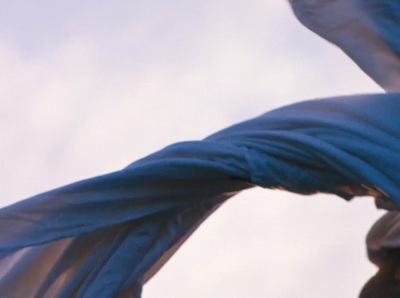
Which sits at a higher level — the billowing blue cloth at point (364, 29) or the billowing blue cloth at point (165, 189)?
the billowing blue cloth at point (364, 29)

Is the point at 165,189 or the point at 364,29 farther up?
the point at 364,29

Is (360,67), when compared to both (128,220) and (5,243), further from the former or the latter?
(5,243)

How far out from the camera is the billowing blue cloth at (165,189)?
6.14ft

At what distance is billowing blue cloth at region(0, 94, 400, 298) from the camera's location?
6.14 ft

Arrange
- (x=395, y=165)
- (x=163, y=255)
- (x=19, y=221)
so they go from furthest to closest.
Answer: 1. (x=163, y=255)
2. (x=19, y=221)
3. (x=395, y=165)

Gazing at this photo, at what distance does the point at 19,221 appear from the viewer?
1923 mm

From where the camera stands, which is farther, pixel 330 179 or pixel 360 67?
pixel 360 67

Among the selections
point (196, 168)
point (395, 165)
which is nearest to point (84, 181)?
point (196, 168)

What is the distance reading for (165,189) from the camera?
1.97 m

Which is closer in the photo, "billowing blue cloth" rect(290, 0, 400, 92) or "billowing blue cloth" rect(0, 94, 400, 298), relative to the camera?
"billowing blue cloth" rect(0, 94, 400, 298)

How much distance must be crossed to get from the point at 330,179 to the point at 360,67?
0.40m

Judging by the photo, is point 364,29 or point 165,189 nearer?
point 165,189

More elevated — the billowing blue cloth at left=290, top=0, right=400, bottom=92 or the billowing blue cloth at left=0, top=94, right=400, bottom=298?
the billowing blue cloth at left=290, top=0, right=400, bottom=92

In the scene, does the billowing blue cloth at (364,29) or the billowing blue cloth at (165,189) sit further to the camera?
the billowing blue cloth at (364,29)
